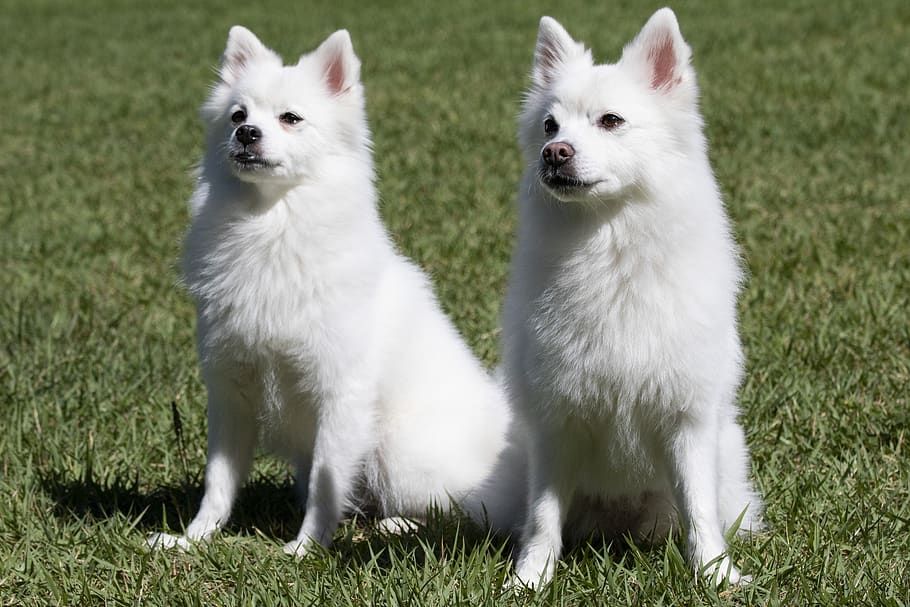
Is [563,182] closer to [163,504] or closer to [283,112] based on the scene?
[283,112]

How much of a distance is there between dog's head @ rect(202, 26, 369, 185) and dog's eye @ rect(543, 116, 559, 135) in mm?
921

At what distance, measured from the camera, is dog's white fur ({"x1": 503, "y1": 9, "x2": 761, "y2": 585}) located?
10.8ft

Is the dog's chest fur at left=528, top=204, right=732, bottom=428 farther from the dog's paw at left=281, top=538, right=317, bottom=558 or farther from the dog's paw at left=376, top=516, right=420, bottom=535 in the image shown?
the dog's paw at left=281, top=538, right=317, bottom=558

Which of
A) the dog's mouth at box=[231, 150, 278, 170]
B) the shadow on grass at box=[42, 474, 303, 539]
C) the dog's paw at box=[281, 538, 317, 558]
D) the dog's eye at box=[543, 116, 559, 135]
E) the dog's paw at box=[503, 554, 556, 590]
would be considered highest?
the dog's eye at box=[543, 116, 559, 135]

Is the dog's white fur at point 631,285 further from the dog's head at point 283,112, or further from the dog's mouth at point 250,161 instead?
the dog's mouth at point 250,161

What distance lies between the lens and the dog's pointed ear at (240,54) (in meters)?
4.06

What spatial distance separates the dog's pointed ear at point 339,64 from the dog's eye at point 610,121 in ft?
3.81

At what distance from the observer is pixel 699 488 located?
3.40 metres

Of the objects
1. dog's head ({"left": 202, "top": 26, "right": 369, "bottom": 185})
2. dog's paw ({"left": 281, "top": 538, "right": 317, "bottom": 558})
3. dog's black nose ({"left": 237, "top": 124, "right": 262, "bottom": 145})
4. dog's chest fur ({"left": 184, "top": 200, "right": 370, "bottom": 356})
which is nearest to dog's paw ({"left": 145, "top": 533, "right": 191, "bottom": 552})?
dog's paw ({"left": 281, "top": 538, "right": 317, "bottom": 558})

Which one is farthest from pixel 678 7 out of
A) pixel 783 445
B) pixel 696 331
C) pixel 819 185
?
pixel 696 331

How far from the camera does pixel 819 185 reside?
8859 millimetres

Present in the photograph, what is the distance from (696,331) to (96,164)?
30.1 ft

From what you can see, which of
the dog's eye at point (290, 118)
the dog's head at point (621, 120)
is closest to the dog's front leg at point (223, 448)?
the dog's eye at point (290, 118)

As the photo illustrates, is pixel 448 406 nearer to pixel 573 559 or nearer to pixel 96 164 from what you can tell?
pixel 573 559
